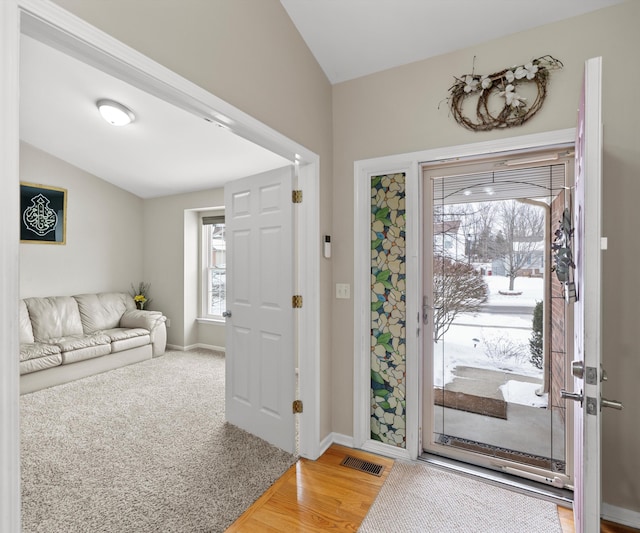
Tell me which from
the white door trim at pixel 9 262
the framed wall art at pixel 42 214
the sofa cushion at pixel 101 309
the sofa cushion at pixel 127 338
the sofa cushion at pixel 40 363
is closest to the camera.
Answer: the white door trim at pixel 9 262

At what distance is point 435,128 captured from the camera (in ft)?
7.73

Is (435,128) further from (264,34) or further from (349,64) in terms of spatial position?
(264,34)

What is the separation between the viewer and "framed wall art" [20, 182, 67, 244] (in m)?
4.43

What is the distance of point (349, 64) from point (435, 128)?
30.1 inches

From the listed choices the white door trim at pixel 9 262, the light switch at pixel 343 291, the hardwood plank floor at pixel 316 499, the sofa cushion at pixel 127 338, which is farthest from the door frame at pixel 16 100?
the sofa cushion at pixel 127 338

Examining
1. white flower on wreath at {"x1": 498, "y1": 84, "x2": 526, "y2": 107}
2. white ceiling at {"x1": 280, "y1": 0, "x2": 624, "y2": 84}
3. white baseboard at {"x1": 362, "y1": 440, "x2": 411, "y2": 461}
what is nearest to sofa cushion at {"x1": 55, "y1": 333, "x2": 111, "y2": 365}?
white baseboard at {"x1": 362, "y1": 440, "x2": 411, "y2": 461}

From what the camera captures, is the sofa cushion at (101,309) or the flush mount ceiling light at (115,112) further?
the sofa cushion at (101,309)

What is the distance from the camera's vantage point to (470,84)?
2.21 m

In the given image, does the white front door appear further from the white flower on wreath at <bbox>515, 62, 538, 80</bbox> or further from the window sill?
the window sill

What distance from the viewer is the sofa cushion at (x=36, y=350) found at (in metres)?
3.71

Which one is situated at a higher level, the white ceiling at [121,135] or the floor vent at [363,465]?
the white ceiling at [121,135]

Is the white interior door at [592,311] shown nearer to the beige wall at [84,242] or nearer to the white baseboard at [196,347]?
the white baseboard at [196,347]

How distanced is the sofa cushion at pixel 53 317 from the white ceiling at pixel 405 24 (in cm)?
436

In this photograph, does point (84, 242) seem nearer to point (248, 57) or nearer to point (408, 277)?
point (248, 57)
